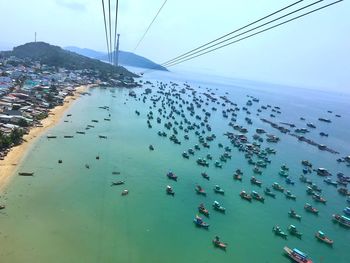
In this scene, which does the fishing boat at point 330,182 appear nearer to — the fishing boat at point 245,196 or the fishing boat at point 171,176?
the fishing boat at point 245,196

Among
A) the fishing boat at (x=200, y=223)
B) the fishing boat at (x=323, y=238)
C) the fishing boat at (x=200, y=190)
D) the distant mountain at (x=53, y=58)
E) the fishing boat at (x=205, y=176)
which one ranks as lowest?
the fishing boat at (x=323, y=238)

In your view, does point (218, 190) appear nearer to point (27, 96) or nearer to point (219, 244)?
point (219, 244)

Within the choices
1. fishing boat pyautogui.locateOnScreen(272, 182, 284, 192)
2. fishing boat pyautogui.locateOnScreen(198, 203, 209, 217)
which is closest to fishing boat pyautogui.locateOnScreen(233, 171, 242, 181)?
fishing boat pyautogui.locateOnScreen(272, 182, 284, 192)

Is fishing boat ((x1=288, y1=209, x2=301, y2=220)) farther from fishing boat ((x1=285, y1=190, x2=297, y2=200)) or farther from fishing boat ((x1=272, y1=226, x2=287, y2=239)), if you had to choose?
fishing boat ((x1=285, y1=190, x2=297, y2=200))

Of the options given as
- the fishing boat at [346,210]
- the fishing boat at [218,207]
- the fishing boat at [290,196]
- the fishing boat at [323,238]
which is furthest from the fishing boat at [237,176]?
the fishing boat at [323,238]

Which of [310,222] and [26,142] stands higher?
[26,142]

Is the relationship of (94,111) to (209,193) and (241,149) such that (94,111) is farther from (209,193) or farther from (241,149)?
(209,193)

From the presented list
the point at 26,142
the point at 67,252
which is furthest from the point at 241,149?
the point at 67,252

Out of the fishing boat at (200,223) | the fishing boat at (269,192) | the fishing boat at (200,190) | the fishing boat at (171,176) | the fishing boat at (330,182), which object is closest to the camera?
the fishing boat at (200,223)
